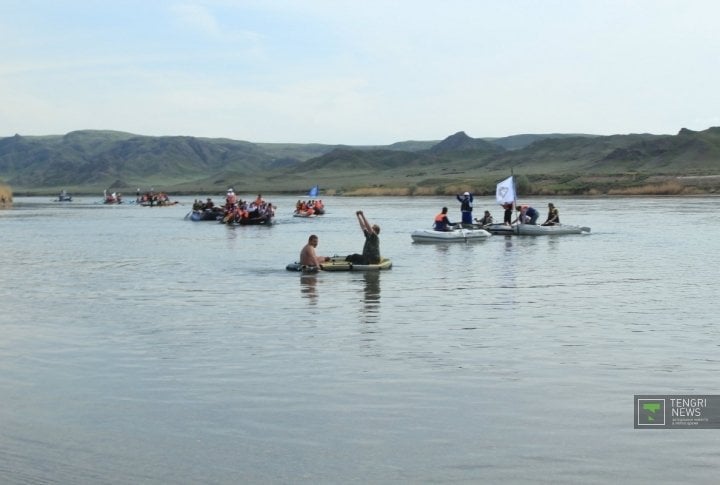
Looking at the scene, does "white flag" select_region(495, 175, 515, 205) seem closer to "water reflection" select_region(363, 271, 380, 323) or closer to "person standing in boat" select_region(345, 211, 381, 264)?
"person standing in boat" select_region(345, 211, 381, 264)

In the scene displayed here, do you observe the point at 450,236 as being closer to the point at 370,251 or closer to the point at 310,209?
the point at 370,251

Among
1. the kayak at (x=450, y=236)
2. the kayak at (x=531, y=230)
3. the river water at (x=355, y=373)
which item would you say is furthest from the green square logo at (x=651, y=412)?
the kayak at (x=531, y=230)

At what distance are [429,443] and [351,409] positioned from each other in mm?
1657

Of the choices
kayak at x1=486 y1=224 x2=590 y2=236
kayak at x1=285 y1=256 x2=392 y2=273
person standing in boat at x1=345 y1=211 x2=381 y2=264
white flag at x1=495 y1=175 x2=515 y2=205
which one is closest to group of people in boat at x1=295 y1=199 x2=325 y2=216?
kayak at x1=486 y1=224 x2=590 y2=236

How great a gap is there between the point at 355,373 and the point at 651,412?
4.08 meters

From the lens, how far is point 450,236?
40.2 metres

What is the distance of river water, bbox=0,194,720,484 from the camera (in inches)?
379

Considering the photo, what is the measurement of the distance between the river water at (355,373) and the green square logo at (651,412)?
171mm

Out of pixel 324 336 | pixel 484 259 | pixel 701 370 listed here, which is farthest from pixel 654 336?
pixel 484 259

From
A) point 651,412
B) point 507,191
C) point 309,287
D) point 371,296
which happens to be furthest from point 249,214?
point 651,412

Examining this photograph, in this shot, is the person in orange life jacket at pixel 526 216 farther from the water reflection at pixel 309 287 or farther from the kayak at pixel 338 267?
the water reflection at pixel 309 287

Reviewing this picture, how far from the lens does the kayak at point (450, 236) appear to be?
1582 inches

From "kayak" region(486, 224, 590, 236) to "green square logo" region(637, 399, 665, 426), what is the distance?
108 ft

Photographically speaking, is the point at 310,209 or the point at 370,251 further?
the point at 310,209
